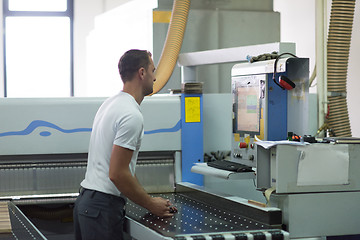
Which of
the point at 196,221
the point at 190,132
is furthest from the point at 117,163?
the point at 190,132

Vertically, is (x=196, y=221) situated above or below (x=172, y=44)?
below

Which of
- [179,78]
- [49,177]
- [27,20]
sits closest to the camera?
[49,177]

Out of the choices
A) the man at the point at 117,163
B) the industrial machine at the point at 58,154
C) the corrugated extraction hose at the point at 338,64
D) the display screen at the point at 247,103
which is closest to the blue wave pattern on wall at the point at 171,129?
the industrial machine at the point at 58,154

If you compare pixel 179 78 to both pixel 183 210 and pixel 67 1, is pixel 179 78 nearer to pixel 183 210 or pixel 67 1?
pixel 183 210

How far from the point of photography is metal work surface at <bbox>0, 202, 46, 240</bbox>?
87.7 inches

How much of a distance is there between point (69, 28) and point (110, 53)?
262cm

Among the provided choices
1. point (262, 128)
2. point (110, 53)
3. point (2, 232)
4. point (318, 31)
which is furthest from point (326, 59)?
point (110, 53)

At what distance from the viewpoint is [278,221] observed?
240cm

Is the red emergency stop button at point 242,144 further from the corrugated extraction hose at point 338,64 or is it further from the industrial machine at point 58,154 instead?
the corrugated extraction hose at point 338,64

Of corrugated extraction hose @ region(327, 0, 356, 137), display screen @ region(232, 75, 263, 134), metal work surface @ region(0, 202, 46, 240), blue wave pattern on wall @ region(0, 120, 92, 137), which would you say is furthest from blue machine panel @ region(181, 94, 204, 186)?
metal work surface @ region(0, 202, 46, 240)

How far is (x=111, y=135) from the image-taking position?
2557 millimetres

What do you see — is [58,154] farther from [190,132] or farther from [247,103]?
[247,103]

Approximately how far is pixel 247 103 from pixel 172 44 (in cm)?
121

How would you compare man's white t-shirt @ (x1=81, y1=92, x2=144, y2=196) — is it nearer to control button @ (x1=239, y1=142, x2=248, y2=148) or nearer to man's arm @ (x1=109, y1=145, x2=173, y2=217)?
man's arm @ (x1=109, y1=145, x2=173, y2=217)
